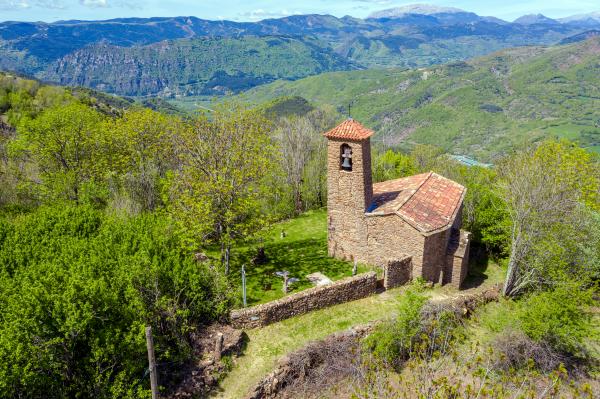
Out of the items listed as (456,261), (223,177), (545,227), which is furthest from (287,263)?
(545,227)

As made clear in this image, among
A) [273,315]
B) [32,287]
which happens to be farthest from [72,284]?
[273,315]

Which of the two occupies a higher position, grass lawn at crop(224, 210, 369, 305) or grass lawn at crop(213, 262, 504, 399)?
grass lawn at crop(224, 210, 369, 305)

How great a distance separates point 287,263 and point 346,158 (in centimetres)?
806

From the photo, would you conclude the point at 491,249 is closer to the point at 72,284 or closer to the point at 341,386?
the point at 341,386

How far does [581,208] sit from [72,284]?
87.4 ft

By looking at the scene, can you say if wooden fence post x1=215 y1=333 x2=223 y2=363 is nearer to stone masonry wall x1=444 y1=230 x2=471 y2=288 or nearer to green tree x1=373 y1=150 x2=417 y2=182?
stone masonry wall x1=444 y1=230 x2=471 y2=288

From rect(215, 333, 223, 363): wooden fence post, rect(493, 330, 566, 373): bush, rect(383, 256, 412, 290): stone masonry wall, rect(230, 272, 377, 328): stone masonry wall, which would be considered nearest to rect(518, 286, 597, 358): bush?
rect(493, 330, 566, 373): bush

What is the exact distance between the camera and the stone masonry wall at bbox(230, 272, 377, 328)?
20.0 metres

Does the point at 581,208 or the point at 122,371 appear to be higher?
the point at 581,208

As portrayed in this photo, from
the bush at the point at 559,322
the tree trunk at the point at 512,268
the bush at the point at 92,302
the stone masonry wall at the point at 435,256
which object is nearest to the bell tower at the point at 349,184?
the stone masonry wall at the point at 435,256

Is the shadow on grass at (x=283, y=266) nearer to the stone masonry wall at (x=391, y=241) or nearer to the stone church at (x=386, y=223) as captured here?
the stone church at (x=386, y=223)

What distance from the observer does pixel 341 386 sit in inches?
703

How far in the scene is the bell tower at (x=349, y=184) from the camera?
25.1m

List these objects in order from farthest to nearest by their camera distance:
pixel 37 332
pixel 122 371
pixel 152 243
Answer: pixel 152 243 → pixel 122 371 → pixel 37 332
